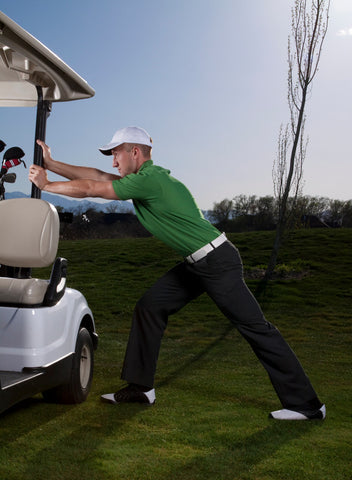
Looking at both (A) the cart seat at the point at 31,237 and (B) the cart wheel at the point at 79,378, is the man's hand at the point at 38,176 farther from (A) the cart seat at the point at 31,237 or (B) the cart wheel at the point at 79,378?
(B) the cart wheel at the point at 79,378

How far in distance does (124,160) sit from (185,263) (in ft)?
2.36

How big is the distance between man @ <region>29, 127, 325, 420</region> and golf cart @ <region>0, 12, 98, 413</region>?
0.80ft

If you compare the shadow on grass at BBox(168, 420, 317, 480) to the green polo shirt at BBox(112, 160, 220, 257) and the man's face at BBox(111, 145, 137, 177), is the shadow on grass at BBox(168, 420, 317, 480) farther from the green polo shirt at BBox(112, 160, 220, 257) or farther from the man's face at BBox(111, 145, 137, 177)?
the man's face at BBox(111, 145, 137, 177)

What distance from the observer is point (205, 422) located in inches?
138

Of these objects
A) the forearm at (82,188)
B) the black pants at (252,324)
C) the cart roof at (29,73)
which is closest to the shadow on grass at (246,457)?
the black pants at (252,324)

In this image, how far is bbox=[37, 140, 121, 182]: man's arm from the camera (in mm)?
3771

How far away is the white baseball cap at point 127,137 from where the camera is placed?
144 inches

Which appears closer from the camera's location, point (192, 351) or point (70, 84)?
point (70, 84)

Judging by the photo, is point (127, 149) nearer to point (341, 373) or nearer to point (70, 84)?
point (70, 84)

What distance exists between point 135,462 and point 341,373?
353 centimetres

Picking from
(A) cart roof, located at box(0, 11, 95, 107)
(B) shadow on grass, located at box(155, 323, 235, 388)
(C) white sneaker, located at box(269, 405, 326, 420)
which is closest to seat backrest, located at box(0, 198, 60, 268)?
(A) cart roof, located at box(0, 11, 95, 107)

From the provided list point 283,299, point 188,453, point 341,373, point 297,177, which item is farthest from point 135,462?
point 297,177

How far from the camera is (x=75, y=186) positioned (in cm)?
344

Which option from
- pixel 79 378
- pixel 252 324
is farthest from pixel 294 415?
pixel 79 378
